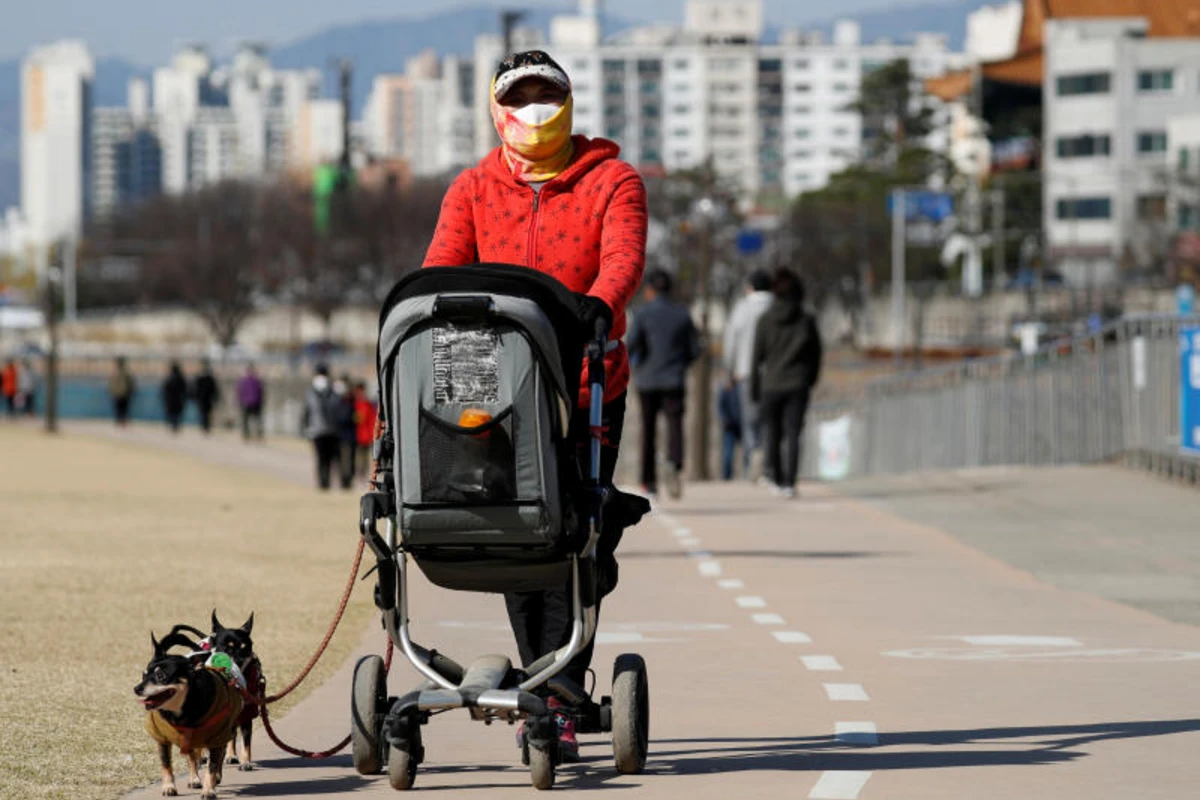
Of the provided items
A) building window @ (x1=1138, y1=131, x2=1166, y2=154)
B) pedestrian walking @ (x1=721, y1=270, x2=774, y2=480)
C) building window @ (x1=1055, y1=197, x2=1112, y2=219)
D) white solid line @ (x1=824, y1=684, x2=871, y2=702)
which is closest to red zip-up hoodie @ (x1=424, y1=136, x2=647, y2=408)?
white solid line @ (x1=824, y1=684, x2=871, y2=702)

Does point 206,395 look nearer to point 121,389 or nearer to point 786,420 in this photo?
point 121,389

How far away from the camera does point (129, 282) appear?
587ft

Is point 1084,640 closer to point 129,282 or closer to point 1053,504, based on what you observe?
point 1053,504

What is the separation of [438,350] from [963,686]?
11.6 feet

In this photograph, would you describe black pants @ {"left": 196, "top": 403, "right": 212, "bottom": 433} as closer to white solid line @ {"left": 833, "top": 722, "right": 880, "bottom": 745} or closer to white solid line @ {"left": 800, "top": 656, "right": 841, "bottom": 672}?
white solid line @ {"left": 800, "top": 656, "right": 841, "bottom": 672}

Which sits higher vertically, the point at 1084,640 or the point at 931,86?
the point at 931,86

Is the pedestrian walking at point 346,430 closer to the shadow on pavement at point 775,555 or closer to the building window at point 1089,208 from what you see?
the shadow on pavement at point 775,555

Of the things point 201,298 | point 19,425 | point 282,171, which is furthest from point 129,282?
point 19,425

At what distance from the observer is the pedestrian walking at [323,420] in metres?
33.5

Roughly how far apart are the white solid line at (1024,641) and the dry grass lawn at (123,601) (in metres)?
2.52

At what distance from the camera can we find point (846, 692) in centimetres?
962

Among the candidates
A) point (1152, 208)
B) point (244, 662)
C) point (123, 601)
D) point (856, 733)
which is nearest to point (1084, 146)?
point (1152, 208)

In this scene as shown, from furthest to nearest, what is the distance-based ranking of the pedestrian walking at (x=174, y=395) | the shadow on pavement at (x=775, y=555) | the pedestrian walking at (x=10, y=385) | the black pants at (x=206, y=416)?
1. the pedestrian walking at (x=10, y=385)
2. the black pants at (x=206, y=416)
3. the pedestrian walking at (x=174, y=395)
4. the shadow on pavement at (x=775, y=555)

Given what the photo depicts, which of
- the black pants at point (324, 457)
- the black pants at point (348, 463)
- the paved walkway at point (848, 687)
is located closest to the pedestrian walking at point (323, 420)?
the black pants at point (324, 457)
